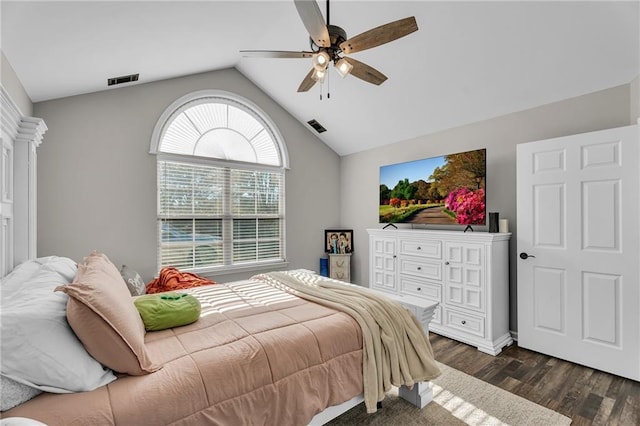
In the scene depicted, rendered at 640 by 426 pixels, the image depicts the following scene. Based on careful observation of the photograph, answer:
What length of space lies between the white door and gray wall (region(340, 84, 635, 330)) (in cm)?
26

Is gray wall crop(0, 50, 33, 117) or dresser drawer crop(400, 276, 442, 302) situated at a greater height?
gray wall crop(0, 50, 33, 117)

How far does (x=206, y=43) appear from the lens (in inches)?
120

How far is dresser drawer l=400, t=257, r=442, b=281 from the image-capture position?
346 cm

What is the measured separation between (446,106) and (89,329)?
147 inches

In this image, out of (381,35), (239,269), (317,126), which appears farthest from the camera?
(317,126)

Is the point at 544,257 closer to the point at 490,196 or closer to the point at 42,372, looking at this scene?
the point at 490,196

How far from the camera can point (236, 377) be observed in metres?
1.34

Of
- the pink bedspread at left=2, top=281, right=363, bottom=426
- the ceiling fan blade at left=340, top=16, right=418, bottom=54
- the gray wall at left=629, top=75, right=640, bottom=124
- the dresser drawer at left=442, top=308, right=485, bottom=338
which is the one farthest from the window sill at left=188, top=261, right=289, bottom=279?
the gray wall at left=629, top=75, right=640, bottom=124

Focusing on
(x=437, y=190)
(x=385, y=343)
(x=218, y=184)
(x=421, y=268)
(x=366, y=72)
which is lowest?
(x=385, y=343)

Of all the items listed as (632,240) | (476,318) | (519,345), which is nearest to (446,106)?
(632,240)

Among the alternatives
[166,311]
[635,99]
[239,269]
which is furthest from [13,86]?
[635,99]

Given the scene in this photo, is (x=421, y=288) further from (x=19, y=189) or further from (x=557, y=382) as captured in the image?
(x=19, y=189)

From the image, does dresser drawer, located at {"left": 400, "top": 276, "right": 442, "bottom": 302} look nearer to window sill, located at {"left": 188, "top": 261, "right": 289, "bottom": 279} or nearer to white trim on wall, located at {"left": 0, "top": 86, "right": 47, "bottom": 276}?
window sill, located at {"left": 188, "top": 261, "right": 289, "bottom": 279}

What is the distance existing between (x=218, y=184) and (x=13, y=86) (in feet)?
7.09
